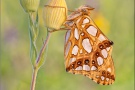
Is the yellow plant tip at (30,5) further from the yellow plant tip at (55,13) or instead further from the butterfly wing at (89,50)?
the butterfly wing at (89,50)

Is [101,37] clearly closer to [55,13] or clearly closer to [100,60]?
[100,60]

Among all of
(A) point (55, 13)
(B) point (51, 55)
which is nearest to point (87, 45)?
(A) point (55, 13)

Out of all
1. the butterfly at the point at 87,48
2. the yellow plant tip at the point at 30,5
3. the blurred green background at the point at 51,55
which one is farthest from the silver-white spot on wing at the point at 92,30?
the blurred green background at the point at 51,55

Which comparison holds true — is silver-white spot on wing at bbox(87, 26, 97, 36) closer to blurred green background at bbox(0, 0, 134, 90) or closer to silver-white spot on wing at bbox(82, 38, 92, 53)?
silver-white spot on wing at bbox(82, 38, 92, 53)

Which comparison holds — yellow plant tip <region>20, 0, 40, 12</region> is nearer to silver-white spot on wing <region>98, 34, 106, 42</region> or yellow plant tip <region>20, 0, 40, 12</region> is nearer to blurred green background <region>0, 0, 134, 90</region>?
silver-white spot on wing <region>98, 34, 106, 42</region>

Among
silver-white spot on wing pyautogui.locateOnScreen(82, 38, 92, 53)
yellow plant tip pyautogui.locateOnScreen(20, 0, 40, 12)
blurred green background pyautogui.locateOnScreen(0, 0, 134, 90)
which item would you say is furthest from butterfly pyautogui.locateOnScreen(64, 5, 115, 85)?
blurred green background pyautogui.locateOnScreen(0, 0, 134, 90)

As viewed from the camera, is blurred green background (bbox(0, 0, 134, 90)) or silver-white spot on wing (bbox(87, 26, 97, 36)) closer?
silver-white spot on wing (bbox(87, 26, 97, 36))

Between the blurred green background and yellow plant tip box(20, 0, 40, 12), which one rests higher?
yellow plant tip box(20, 0, 40, 12)
